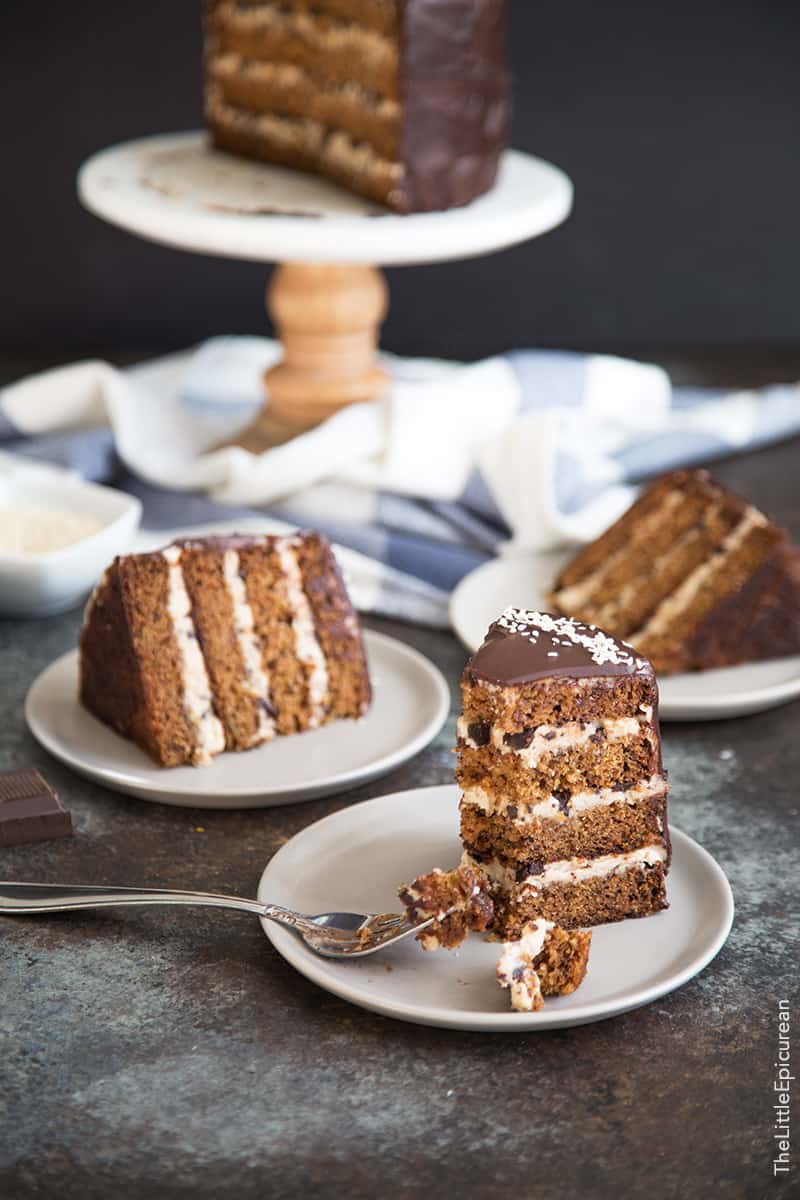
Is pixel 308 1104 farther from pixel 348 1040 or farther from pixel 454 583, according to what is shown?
pixel 454 583

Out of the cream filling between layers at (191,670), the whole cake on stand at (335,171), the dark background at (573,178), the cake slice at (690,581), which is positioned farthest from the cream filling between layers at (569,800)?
the dark background at (573,178)

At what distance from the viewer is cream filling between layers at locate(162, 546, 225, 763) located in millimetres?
1859

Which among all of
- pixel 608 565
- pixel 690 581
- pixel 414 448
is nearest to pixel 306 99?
pixel 414 448

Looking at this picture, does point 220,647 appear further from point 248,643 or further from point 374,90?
point 374,90

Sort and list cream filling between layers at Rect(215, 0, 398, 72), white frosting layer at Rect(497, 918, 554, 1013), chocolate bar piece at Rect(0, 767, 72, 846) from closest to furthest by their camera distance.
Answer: white frosting layer at Rect(497, 918, 554, 1013) → chocolate bar piece at Rect(0, 767, 72, 846) → cream filling between layers at Rect(215, 0, 398, 72)

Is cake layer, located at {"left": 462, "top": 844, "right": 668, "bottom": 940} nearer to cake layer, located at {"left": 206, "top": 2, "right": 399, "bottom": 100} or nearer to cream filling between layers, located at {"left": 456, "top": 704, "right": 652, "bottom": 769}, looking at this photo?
cream filling between layers, located at {"left": 456, "top": 704, "right": 652, "bottom": 769}

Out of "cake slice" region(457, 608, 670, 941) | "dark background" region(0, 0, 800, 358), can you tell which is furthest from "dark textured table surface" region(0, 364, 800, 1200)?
"dark background" region(0, 0, 800, 358)

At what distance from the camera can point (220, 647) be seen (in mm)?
1905

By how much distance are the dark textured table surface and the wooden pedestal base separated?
3.37 ft

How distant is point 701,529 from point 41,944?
3.53 ft

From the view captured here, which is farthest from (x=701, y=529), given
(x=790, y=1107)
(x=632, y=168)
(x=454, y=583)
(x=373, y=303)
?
(x=632, y=168)

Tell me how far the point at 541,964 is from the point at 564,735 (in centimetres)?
21

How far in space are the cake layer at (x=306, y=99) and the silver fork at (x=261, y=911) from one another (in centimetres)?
123

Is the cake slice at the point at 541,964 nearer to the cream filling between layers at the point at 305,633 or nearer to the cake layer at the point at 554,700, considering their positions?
the cake layer at the point at 554,700
